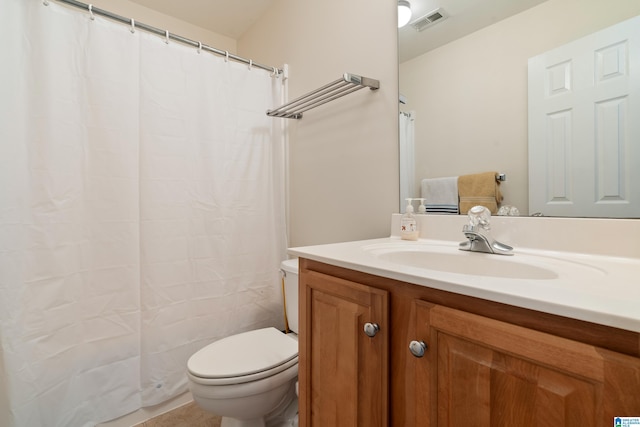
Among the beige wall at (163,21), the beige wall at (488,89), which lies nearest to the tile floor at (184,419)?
the beige wall at (488,89)

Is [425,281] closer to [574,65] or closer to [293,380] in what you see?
[574,65]

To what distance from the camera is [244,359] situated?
1194 millimetres

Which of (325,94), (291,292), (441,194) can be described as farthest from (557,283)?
(325,94)

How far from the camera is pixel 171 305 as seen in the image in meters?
1.50

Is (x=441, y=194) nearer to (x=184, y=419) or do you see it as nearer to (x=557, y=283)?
(x=557, y=283)

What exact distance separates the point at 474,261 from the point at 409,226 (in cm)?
30

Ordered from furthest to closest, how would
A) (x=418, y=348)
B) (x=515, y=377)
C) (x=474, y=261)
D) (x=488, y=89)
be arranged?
(x=488, y=89), (x=474, y=261), (x=418, y=348), (x=515, y=377)

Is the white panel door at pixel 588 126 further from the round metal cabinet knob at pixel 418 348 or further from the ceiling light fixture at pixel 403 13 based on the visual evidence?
the round metal cabinet knob at pixel 418 348

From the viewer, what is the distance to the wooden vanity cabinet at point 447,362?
16.0 inches

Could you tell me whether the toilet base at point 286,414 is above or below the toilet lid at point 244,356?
below

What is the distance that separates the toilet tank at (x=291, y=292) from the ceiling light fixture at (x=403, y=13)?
1.19 metres

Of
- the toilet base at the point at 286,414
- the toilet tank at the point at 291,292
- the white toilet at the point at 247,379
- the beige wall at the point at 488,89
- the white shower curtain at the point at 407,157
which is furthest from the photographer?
the toilet tank at the point at 291,292

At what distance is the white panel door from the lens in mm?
754

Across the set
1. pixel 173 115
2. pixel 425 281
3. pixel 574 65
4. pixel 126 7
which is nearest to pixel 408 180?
pixel 574 65
